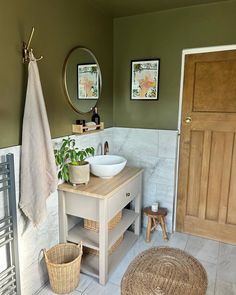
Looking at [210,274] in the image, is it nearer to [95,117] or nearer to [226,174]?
[226,174]

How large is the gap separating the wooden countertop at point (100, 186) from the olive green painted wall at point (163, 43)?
783 mm

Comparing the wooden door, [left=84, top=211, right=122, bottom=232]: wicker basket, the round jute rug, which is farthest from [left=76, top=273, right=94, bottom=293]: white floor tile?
the wooden door

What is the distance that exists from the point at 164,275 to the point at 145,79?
1869mm

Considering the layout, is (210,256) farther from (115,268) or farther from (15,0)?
(15,0)

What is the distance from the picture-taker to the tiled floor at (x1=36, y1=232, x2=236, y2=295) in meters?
1.90

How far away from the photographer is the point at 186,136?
99.3 inches

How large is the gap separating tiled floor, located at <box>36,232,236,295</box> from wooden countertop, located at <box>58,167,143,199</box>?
29.5 inches

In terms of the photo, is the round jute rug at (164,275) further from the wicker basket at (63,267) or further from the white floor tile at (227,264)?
the wicker basket at (63,267)

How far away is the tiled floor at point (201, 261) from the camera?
190 cm

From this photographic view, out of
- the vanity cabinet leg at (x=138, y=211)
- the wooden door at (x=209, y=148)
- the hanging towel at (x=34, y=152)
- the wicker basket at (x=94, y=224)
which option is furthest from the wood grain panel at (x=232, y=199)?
the hanging towel at (x=34, y=152)

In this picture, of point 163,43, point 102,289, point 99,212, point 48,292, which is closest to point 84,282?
point 102,289

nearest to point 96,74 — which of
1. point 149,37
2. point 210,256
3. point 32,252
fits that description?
point 149,37

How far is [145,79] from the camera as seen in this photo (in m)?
2.57

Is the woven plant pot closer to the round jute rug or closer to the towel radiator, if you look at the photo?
the towel radiator
